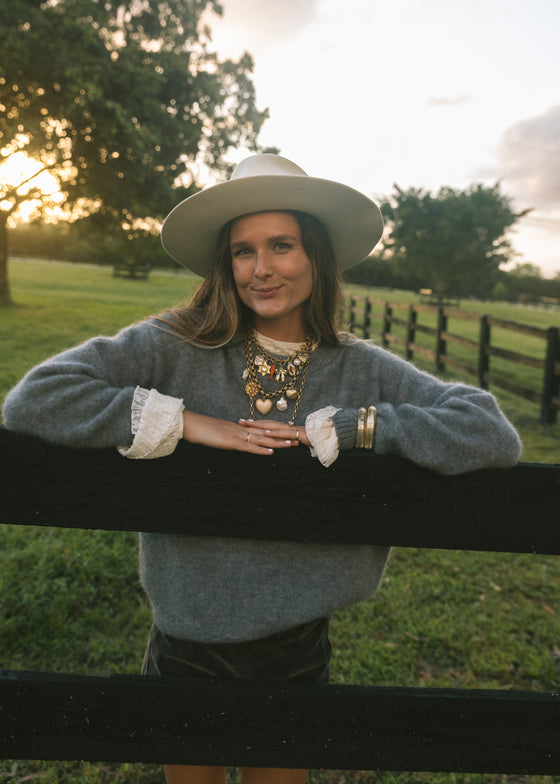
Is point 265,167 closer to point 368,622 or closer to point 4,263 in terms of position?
point 368,622

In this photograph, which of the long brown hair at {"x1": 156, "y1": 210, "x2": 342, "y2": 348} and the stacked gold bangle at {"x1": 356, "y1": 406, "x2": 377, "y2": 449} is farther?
the long brown hair at {"x1": 156, "y1": 210, "x2": 342, "y2": 348}

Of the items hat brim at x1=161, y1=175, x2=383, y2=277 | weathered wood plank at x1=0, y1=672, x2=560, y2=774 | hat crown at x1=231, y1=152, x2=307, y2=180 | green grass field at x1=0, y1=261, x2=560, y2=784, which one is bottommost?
green grass field at x1=0, y1=261, x2=560, y2=784

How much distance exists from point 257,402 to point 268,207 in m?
0.61

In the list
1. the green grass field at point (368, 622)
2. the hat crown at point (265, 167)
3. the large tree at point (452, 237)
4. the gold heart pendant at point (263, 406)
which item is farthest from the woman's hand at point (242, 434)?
the large tree at point (452, 237)

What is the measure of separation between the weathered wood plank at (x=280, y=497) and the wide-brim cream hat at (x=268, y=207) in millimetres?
851

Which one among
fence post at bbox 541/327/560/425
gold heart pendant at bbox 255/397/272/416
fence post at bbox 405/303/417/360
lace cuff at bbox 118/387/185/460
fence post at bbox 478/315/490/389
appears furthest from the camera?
fence post at bbox 405/303/417/360

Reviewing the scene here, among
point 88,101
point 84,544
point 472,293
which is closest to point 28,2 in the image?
point 88,101

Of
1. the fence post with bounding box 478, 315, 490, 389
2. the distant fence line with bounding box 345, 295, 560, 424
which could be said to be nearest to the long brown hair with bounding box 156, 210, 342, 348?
the distant fence line with bounding box 345, 295, 560, 424

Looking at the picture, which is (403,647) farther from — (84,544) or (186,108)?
(186,108)

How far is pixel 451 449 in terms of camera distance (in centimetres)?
123

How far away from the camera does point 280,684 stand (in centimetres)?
131

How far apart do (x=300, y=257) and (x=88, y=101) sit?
15258mm

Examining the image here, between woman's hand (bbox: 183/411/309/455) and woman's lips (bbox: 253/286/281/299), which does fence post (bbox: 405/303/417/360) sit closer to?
woman's lips (bbox: 253/286/281/299)

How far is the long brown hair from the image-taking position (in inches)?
66.4
